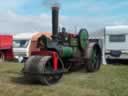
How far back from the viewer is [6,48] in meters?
22.5

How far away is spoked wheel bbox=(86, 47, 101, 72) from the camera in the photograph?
485 inches

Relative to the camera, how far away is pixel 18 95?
8.16 metres

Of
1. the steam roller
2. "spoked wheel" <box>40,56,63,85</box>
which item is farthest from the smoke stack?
"spoked wheel" <box>40,56,63,85</box>

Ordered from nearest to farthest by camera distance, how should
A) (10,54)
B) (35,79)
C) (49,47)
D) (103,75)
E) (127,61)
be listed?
(35,79) → (49,47) → (103,75) → (127,61) → (10,54)

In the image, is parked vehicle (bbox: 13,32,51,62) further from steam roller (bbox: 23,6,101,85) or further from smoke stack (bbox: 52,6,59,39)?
smoke stack (bbox: 52,6,59,39)

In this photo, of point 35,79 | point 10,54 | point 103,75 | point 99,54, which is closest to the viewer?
point 35,79

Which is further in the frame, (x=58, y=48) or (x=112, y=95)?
(x=58, y=48)

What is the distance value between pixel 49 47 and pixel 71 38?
1.57 metres

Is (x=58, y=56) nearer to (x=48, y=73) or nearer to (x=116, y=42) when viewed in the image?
(x=48, y=73)

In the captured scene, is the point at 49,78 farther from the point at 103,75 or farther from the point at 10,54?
the point at 10,54

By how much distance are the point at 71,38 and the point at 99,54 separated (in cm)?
204

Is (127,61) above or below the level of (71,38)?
below

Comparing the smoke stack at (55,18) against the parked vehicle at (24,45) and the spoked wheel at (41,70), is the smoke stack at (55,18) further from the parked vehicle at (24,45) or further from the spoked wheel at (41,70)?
the parked vehicle at (24,45)

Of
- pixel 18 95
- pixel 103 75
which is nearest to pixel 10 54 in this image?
pixel 103 75
